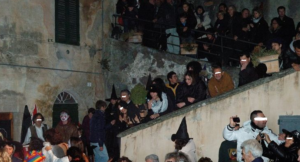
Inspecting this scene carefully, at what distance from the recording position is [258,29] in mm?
13828

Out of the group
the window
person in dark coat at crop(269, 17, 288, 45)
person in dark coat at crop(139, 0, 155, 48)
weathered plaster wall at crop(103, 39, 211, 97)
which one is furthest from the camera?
person in dark coat at crop(139, 0, 155, 48)

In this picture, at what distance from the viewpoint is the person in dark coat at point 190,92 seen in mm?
10406

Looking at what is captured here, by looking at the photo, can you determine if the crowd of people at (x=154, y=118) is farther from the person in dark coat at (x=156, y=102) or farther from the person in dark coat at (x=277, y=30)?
the person in dark coat at (x=277, y=30)

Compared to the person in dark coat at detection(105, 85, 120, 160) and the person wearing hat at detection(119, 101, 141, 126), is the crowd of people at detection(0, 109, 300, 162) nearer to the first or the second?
the person wearing hat at detection(119, 101, 141, 126)

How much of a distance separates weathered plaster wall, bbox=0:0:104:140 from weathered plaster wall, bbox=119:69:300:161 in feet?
15.7

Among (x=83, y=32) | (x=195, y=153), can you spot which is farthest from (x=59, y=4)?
(x=195, y=153)

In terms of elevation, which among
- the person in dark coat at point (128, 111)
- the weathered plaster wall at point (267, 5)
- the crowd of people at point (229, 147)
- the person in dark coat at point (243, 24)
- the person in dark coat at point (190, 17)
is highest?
the weathered plaster wall at point (267, 5)

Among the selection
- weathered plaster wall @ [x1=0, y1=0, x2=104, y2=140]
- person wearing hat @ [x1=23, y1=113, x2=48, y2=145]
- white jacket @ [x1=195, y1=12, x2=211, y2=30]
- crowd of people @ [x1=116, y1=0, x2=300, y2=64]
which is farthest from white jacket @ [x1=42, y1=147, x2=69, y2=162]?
white jacket @ [x1=195, y1=12, x2=211, y2=30]

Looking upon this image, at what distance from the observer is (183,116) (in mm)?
9922

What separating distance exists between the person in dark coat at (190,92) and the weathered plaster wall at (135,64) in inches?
174

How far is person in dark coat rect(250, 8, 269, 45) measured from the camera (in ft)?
45.1

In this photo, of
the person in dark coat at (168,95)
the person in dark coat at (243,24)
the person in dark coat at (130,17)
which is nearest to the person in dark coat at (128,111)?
the person in dark coat at (168,95)

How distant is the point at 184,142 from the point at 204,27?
7497 mm

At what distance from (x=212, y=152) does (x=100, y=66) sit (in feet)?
26.4
